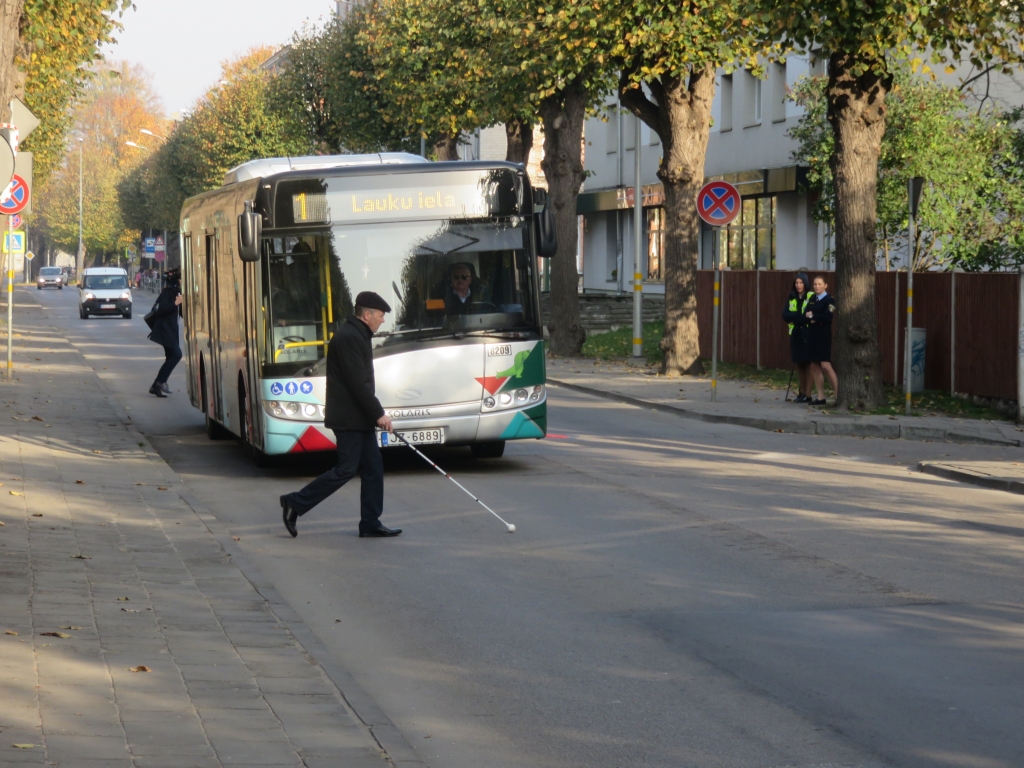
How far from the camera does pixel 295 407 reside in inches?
527

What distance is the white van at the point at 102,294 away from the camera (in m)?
57.4

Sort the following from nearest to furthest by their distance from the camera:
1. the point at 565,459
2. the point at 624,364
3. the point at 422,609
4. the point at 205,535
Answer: the point at 422,609
the point at 205,535
the point at 565,459
the point at 624,364

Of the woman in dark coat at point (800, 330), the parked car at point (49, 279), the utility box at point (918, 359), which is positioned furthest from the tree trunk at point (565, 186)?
the parked car at point (49, 279)

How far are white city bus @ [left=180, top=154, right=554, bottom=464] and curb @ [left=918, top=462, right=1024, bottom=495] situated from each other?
3.71 meters

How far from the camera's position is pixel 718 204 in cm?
2150

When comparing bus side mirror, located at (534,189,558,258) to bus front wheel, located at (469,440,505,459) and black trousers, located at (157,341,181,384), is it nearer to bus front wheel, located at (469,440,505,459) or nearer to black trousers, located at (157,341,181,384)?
bus front wheel, located at (469,440,505,459)

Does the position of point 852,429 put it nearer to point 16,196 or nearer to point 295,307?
point 295,307

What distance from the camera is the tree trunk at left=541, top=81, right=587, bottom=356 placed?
3241 cm

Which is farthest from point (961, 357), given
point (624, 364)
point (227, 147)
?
point (227, 147)

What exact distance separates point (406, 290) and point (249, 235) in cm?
145

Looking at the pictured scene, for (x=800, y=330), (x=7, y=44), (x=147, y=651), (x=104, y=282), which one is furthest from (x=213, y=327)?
(x=104, y=282)

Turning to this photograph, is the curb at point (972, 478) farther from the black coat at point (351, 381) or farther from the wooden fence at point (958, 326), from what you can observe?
the black coat at point (351, 381)

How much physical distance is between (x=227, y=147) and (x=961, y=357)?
60205mm

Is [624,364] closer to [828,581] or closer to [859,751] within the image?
[828,581]
